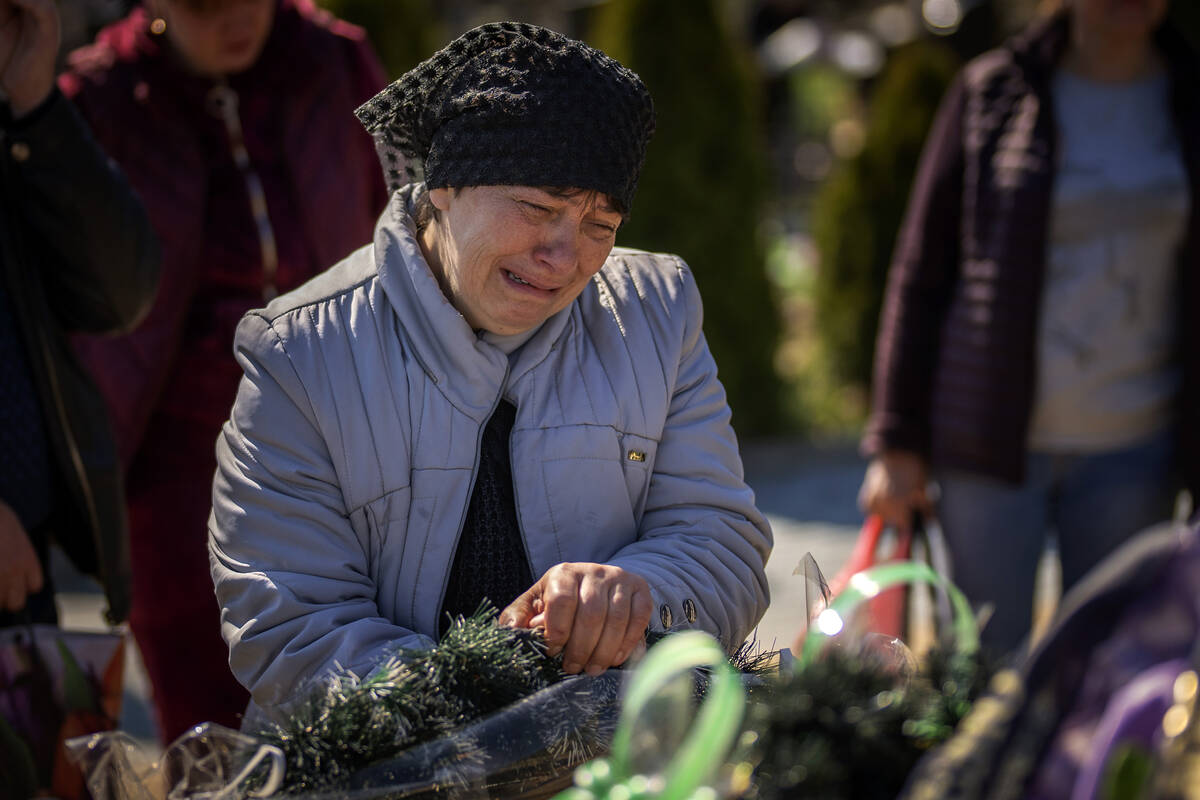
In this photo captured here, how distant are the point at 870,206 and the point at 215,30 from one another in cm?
586

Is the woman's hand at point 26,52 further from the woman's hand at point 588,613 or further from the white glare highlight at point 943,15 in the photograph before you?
the white glare highlight at point 943,15

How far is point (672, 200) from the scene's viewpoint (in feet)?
24.3

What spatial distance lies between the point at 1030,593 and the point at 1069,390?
21.4 inches

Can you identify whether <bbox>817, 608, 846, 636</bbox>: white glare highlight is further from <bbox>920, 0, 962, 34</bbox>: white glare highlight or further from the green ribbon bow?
<bbox>920, 0, 962, 34</bbox>: white glare highlight

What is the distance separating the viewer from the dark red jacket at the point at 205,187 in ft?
8.86

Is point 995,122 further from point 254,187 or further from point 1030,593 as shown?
point 254,187

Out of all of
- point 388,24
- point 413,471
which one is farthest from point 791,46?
point 413,471

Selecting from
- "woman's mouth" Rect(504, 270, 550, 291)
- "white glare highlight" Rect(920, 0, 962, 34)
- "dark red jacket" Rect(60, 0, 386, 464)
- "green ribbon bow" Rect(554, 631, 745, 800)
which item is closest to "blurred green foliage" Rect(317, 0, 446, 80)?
"dark red jacket" Rect(60, 0, 386, 464)

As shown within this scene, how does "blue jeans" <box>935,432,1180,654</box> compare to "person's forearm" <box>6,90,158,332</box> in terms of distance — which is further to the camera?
"blue jeans" <box>935,432,1180,654</box>

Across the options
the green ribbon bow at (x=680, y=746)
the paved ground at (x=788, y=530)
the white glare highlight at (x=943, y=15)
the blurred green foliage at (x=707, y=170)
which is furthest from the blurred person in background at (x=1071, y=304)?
the white glare highlight at (x=943, y=15)

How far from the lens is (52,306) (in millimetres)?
2404

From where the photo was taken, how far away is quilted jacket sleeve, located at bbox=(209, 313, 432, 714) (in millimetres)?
1683

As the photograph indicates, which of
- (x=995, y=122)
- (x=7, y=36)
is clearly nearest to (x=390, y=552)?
(x=7, y=36)

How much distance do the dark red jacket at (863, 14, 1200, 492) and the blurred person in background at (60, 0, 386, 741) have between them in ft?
4.88
